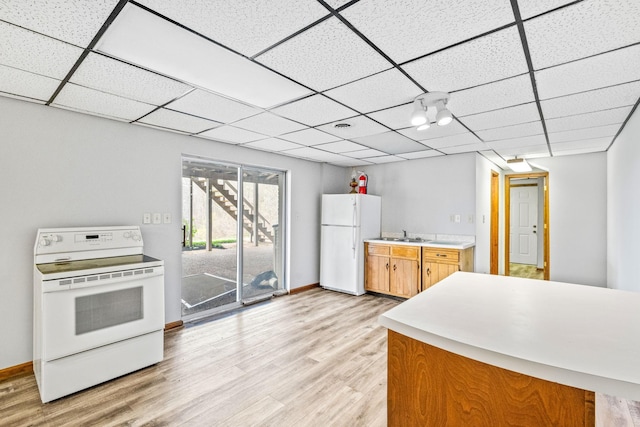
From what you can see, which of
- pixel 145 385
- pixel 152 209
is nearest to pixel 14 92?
pixel 152 209

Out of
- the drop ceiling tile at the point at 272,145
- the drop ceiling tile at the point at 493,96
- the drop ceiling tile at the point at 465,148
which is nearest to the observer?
the drop ceiling tile at the point at 493,96

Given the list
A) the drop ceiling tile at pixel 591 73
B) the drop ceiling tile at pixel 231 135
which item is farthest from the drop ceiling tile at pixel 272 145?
the drop ceiling tile at pixel 591 73

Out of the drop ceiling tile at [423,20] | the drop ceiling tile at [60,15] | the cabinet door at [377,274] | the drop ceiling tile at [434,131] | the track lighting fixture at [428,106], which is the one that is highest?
the drop ceiling tile at [60,15]

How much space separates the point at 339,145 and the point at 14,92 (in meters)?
3.07

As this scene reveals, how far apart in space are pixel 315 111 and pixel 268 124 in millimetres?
623

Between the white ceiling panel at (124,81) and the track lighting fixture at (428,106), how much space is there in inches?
65.9

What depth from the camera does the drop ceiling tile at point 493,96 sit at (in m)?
2.12

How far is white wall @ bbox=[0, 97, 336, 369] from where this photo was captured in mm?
2438

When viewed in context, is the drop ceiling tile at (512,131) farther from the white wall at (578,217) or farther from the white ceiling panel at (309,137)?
the white wall at (578,217)

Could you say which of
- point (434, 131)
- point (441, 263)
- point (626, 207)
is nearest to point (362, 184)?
point (441, 263)

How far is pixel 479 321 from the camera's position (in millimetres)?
1251

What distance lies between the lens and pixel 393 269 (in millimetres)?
4598

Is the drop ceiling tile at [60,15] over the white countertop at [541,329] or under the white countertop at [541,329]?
over

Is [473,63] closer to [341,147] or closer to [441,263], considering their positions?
[341,147]
